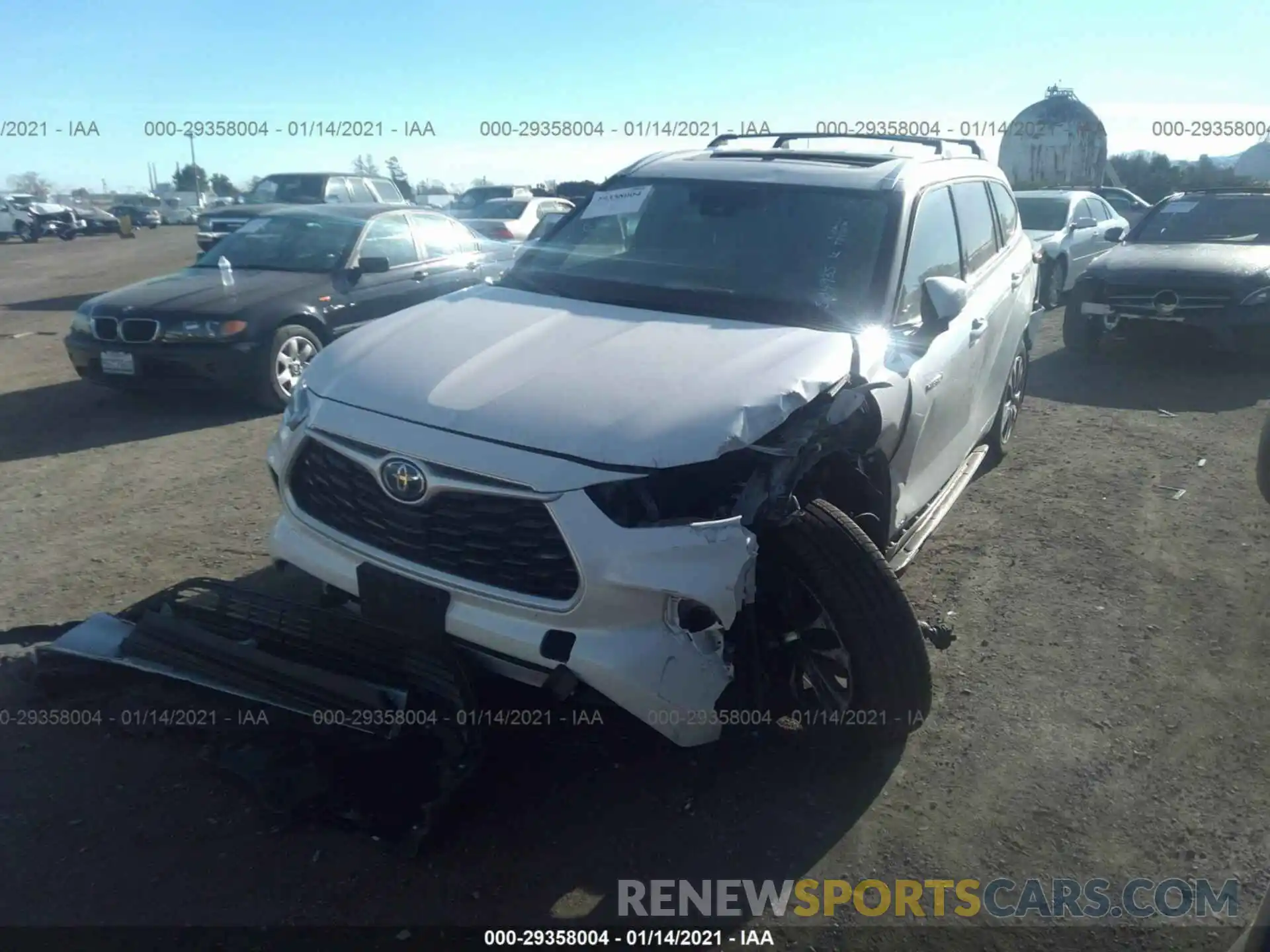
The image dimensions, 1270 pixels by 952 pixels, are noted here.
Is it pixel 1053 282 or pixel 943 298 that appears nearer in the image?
pixel 943 298

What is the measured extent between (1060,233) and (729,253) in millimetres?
10441

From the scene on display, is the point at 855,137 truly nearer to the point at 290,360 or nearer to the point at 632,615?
the point at 632,615

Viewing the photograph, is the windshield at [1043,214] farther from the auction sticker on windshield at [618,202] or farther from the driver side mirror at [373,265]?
the auction sticker on windshield at [618,202]

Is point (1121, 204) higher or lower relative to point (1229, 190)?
higher

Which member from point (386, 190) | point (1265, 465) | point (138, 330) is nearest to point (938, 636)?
point (1265, 465)

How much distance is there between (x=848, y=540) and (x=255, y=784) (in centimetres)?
197

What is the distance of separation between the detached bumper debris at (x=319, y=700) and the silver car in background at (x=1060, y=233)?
11.6 meters

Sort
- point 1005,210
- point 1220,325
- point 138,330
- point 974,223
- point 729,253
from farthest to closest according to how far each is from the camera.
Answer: point 1220,325, point 138,330, point 1005,210, point 974,223, point 729,253

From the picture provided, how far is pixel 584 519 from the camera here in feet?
9.28

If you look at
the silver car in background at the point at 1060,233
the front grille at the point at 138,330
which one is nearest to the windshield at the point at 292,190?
the front grille at the point at 138,330

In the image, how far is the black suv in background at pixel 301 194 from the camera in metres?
16.3

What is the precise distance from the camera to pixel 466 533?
3.01m

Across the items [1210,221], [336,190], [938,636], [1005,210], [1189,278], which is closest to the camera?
[938,636]

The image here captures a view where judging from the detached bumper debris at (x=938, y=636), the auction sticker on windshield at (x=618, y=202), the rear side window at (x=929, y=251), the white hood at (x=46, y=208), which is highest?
the white hood at (x=46, y=208)
